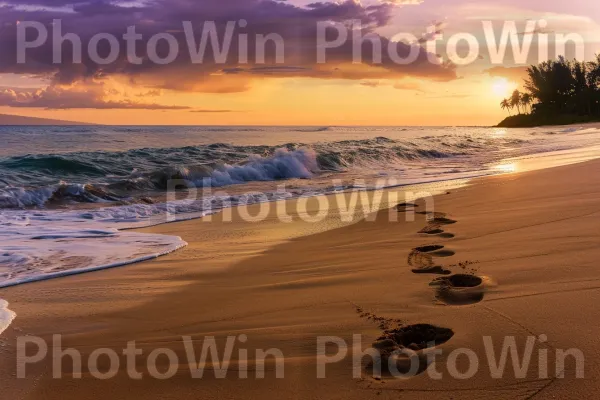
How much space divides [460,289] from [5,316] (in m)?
3.21

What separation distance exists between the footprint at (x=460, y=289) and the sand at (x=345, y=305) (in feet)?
0.05

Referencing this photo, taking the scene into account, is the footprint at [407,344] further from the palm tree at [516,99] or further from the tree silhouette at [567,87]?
the palm tree at [516,99]

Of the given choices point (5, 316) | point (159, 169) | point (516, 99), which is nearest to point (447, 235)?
point (5, 316)

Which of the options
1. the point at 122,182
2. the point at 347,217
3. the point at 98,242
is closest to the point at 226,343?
the point at 98,242

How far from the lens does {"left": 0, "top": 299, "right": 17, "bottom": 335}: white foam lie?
365 centimetres

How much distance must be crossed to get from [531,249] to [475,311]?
1.61 m

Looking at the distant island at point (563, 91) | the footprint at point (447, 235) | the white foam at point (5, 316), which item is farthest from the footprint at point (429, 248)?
the distant island at point (563, 91)

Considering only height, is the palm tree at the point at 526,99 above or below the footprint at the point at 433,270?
above

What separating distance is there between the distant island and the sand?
8451 centimetres

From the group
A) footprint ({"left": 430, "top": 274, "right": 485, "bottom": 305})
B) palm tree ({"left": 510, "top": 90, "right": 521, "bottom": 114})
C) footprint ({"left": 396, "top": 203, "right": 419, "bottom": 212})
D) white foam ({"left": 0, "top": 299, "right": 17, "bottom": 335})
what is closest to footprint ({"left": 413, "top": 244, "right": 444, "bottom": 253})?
footprint ({"left": 430, "top": 274, "right": 485, "bottom": 305})

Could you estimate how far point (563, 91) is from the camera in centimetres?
8744

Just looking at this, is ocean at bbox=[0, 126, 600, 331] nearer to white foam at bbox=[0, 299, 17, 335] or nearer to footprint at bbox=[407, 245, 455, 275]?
white foam at bbox=[0, 299, 17, 335]

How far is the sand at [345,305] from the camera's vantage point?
100 inches

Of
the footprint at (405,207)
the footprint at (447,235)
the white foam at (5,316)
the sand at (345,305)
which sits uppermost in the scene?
the footprint at (405,207)
